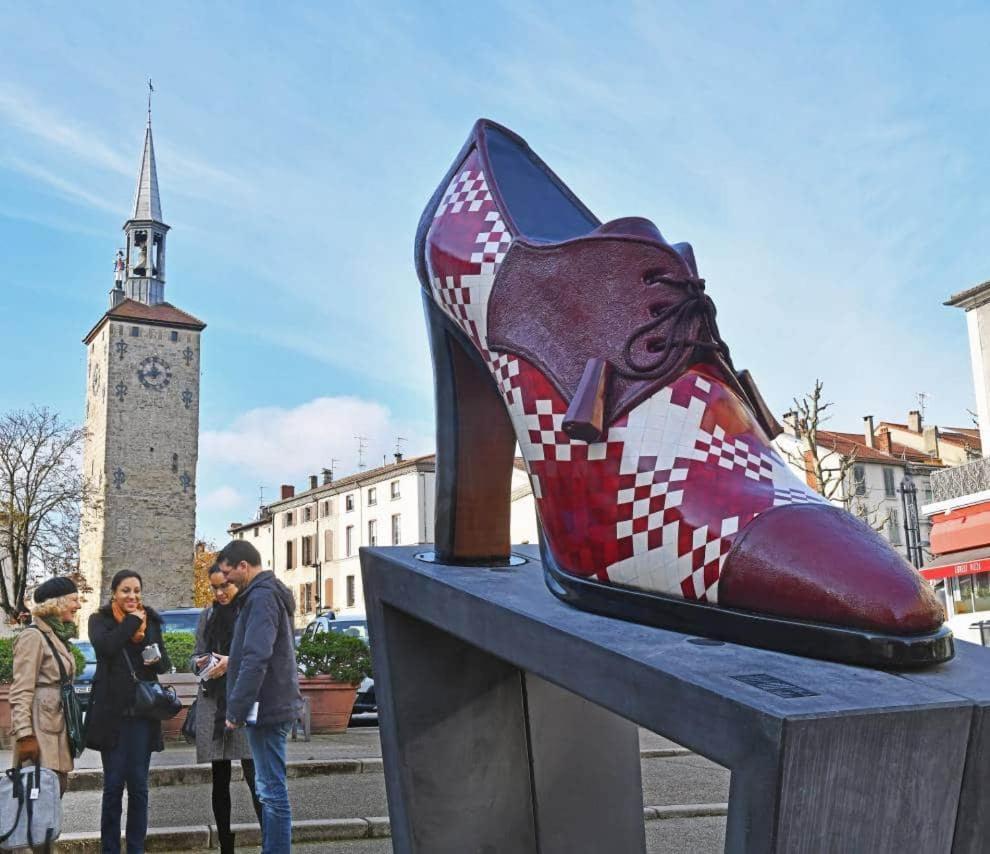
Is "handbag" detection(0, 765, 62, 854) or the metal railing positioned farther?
the metal railing

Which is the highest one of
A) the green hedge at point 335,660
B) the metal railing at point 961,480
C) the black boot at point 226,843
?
the metal railing at point 961,480

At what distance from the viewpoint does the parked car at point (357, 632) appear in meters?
13.3

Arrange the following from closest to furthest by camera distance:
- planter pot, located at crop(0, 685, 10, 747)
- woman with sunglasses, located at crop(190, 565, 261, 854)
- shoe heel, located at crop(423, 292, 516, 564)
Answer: shoe heel, located at crop(423, 292, 516, 564)
woman with sunglasses, located at crop(190, 565, 261, 854)
planter pot, located at crop(0, 685, 10, 747)

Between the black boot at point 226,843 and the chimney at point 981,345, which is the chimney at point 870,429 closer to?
the chimney at point 981,345

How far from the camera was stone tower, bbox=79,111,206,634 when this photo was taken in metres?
46.3

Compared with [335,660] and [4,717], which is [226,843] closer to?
[335,660]

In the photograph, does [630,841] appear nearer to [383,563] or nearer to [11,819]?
[383,563]

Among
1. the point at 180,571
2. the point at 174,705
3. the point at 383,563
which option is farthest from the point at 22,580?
the point at 383,563

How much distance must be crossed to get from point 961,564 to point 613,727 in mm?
21957

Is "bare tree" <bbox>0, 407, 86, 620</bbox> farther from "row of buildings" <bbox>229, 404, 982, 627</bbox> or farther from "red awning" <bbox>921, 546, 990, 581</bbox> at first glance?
"red awning" <bbox>921, 546, 990, 581</bbox>

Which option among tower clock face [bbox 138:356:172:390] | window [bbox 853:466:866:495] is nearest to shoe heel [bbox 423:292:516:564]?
window [bbox 853:466:866:495]

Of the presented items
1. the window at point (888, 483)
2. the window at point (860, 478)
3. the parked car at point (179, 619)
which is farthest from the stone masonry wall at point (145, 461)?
the window at point (888, 483)

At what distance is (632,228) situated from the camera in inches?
55.2

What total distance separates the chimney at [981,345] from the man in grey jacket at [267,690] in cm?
2262
